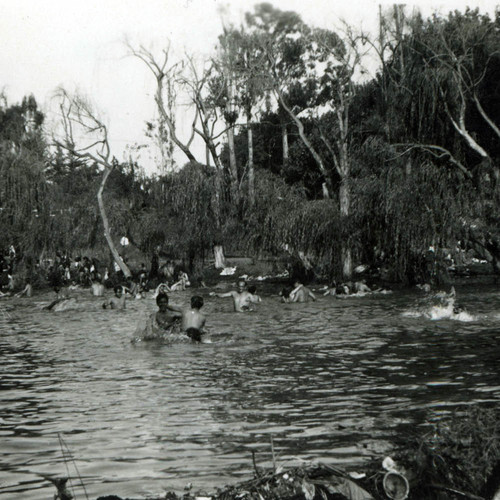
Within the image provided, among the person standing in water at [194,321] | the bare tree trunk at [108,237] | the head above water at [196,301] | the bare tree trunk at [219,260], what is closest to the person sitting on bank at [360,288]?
the bare tree trunk at [219,260]

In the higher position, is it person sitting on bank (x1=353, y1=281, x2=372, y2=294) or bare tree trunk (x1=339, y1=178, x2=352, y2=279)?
bare tree trunk (x1=339, y1=178, x2=352, y2=279)

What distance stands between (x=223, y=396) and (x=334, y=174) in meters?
34.0

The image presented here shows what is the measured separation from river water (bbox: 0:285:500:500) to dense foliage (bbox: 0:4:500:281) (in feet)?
29.3

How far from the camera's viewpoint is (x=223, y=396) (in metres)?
10.4

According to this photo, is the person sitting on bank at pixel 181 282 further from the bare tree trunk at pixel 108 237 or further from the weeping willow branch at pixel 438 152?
the weeping willow branch at pixel 438 152

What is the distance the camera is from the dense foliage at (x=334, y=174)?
28.9 meters

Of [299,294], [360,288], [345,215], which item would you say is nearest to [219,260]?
[345,215]

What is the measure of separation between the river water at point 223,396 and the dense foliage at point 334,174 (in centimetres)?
894

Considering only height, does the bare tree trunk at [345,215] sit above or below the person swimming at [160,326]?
above

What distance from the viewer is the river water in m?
6.99

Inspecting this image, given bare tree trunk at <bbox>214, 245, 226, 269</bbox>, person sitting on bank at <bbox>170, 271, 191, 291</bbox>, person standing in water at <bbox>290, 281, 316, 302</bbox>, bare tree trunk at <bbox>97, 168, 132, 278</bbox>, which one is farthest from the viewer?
bare tree trunk at <bbox>214, 245, 226, 269</bbox>

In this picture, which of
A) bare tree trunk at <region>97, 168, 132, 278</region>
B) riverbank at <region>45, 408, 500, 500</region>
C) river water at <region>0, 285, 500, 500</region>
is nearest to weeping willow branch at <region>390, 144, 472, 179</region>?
river water at <region>0, 285, 500, 500</region>

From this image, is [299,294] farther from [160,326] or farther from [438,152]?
[160,326]

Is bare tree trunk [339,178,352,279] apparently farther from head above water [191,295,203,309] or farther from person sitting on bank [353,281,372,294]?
head above water [191,295,203,309]
